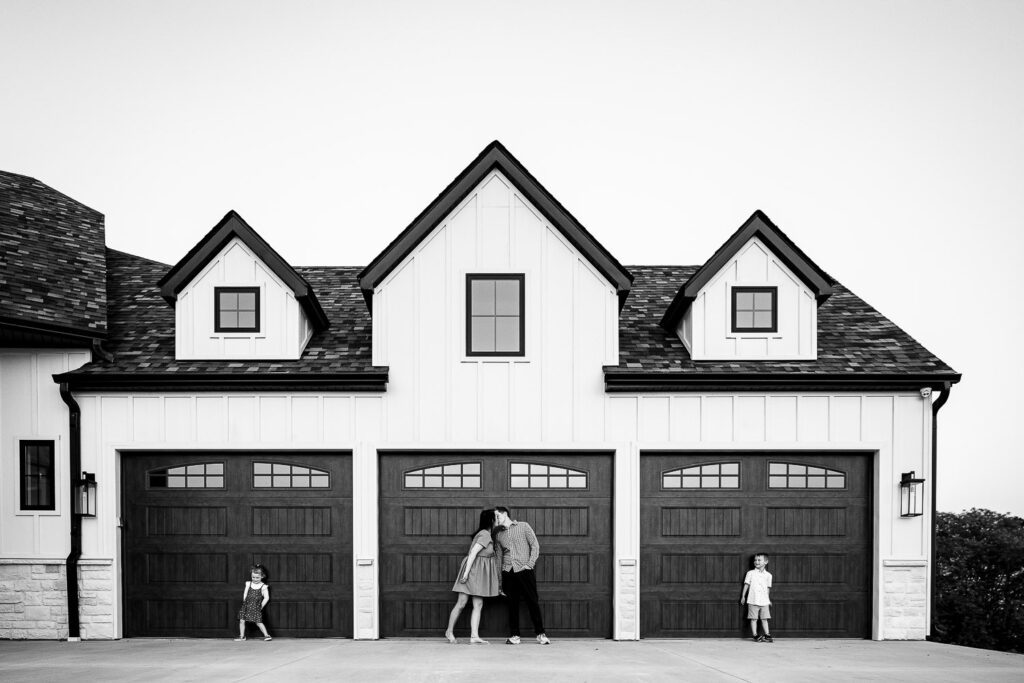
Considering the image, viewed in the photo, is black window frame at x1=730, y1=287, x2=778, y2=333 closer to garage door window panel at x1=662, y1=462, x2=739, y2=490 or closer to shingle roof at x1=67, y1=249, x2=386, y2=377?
garage door window panel at x1=662, y1=462, x2=739, y2=490

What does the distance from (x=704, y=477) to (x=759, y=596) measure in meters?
1.87

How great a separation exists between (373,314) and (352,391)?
1.21 m

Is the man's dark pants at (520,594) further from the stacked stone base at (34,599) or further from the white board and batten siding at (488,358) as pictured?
the stacked stone base at (34,599)

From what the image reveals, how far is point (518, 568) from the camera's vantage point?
34.6ft

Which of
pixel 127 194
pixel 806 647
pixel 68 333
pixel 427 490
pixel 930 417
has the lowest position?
pixel 806 647

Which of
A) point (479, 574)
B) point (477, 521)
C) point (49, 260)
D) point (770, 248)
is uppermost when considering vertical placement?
point (770, 248)

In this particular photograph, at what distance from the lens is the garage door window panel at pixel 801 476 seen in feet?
37.5

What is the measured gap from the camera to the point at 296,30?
23.2 m

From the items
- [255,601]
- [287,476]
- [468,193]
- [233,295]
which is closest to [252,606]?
[255,601]

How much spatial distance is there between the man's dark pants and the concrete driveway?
0.32m

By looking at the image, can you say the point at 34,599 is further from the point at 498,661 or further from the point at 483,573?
the point at 498,661

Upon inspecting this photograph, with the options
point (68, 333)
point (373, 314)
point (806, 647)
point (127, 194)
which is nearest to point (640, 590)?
point (806, 647)

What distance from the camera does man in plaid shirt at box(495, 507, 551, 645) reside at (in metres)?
10.5

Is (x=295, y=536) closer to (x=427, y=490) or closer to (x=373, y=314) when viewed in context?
(x=427, y=490)
